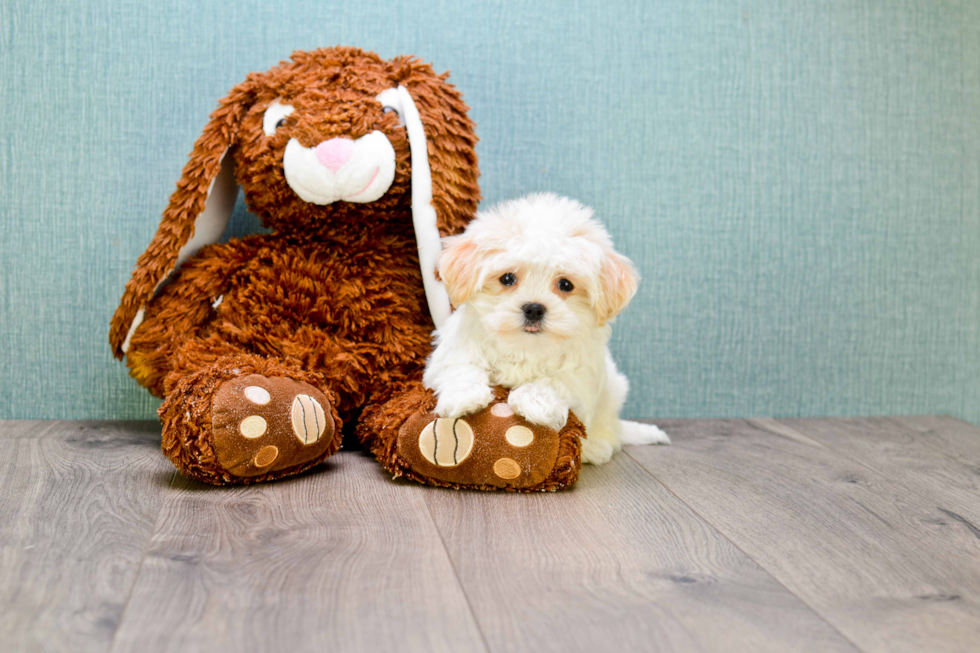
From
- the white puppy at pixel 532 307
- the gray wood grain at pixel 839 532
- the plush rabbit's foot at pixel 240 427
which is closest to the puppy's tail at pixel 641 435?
the gray wood grain at pixel 839 532

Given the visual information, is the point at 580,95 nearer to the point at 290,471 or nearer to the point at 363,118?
the point at 363,118

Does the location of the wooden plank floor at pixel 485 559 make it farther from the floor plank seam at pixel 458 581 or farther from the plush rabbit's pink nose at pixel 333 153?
the plush rabbit's pink nose at pixel 333 153

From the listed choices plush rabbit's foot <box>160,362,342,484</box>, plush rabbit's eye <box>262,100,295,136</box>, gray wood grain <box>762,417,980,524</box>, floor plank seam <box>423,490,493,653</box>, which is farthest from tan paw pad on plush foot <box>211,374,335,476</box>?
gray wood grain <box>762,417,980,524</box>

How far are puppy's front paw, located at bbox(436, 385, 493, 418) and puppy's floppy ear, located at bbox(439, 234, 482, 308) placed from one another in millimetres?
133

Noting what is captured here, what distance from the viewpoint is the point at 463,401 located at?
3.85 ft

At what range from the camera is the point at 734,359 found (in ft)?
5.90

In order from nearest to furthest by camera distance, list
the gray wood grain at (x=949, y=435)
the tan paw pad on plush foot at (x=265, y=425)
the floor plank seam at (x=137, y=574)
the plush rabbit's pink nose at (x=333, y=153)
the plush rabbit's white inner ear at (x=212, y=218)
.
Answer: the floor plank seam at (x=137, y=574)
the tan paw pad on plush foot at (x=265, y=425)
the plush rabbit's pink nose at (x=333, y=153)
the plush rabbit's white inner ear at (x=212, y=218)
the gray wood grain at (x=949, y=435)

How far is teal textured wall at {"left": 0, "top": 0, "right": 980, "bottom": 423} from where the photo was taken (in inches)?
62.5

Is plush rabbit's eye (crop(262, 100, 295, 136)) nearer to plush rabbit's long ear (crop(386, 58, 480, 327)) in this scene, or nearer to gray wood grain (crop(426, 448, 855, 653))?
plush rabbit's long ear (crop(386, 58, 480, 327))

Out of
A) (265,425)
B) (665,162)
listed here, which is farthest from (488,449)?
(665,162)

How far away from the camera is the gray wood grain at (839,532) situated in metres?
0.82

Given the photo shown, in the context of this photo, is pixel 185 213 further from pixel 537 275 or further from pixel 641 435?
pixel 641 435

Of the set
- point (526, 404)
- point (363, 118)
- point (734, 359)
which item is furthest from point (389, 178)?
point (734, 359)

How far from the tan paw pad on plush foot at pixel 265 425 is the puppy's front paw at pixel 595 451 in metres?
0.44
